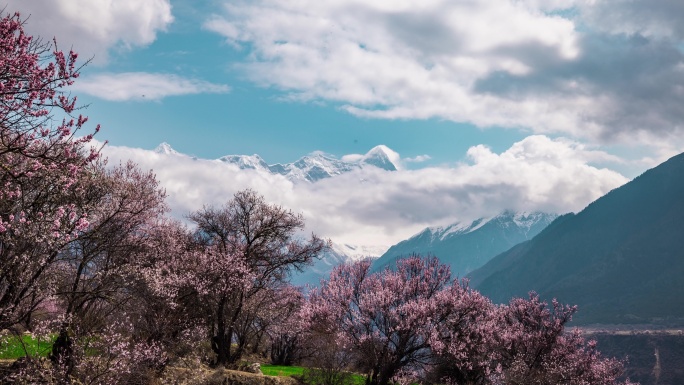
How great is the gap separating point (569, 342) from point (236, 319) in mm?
38967

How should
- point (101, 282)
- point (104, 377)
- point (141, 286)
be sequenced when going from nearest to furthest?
point (104, 377) < point (101, 282) < point (141, 286)

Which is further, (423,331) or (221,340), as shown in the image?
(221,340)

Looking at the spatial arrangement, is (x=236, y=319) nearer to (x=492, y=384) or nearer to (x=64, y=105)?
(x=492, y=384)

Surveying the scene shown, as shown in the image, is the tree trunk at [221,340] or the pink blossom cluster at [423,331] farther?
the tree trunk at [221,340]

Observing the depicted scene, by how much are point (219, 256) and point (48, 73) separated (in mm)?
24435

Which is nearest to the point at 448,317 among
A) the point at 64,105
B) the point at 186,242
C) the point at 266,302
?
the point at 266,302

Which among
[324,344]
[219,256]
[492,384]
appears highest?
[219,256]

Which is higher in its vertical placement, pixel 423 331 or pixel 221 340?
pixel 221 340

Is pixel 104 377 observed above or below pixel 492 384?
above

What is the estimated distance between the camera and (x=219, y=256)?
3675 centimetres

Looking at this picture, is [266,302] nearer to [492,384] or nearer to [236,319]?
[236,319]

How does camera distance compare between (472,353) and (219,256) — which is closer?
(219,256)

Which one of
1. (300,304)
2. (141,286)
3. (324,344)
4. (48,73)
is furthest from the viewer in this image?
(300,304)

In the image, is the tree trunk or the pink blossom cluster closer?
the pink blossom cluster
